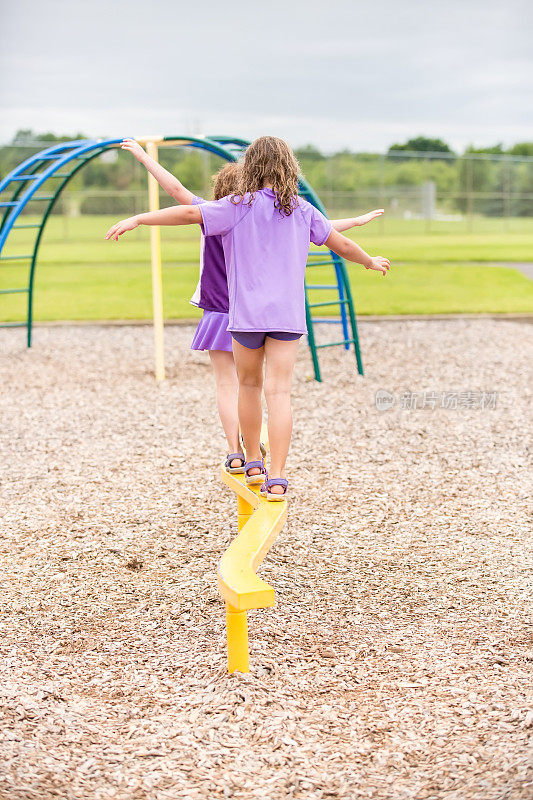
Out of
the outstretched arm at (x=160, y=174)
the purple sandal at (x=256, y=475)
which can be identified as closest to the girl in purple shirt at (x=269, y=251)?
the outstretched arm at (x=160, y=174)

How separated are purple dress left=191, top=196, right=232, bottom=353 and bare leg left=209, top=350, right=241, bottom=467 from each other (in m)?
0.08

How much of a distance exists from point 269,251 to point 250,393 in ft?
2.05

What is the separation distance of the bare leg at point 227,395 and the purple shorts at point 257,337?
76 centimetres

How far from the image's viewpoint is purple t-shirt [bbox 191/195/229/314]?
13.9ft

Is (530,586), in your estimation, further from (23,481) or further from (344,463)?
(23,481)

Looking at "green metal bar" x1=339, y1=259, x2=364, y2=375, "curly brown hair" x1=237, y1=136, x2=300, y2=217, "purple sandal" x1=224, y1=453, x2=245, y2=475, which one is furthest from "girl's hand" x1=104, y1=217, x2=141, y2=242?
"green metal bar" x1=339, y1=259, x2=364, y2=375

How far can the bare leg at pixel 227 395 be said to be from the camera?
4305 millimetres

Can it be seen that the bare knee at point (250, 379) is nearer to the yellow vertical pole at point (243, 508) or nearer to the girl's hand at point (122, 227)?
the yellow vertical pole at point (243, 508)

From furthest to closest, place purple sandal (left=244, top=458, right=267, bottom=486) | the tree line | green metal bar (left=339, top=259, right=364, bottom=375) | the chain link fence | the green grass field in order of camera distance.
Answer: the chain link fence
the tree line
the green grass field
green metal bar (left=339, top=259, right=364, bottom=375)
purple sandal (left=244, top=458, right=267, bottom=486)

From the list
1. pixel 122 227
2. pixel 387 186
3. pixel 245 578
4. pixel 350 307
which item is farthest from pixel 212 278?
pixel 387 186

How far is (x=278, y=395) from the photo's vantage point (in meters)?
3.59

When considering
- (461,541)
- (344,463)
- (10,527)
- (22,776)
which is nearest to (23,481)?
(10,527)

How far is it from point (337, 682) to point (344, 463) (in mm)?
2735

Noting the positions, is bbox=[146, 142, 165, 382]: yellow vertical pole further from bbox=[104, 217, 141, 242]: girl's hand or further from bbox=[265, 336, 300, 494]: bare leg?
bbox=[104, 217, 141, 242]: girl's hand
